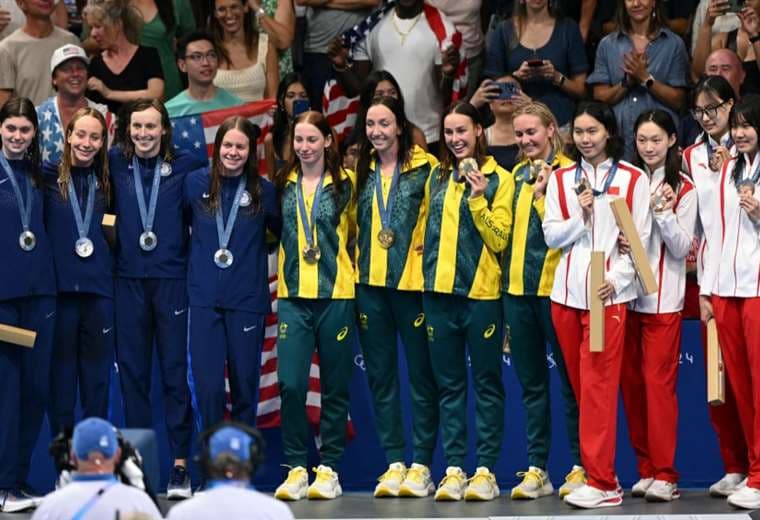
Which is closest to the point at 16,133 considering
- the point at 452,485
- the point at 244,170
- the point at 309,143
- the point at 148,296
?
the point at 148,296

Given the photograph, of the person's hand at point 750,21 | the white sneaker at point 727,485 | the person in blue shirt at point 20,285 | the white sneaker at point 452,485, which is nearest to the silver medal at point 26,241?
the person in blue shirt at point 20,285

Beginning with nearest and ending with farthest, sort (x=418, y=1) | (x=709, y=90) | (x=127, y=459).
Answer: (x=127, y=459)
(x=709, y=90)
(x=418, y=1)

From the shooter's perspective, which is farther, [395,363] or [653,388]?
[395,363]

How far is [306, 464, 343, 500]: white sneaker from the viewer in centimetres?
1012

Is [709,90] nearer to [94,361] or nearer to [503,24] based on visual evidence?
[503,24]

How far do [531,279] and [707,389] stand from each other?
111 centimetres

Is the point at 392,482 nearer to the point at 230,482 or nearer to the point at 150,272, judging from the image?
the point at 150,272

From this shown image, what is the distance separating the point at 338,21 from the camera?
41.3 ft

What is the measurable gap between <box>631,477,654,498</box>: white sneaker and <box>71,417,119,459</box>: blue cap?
3.77 meters

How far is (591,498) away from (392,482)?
1.12 meters

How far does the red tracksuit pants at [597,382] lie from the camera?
31.8ft

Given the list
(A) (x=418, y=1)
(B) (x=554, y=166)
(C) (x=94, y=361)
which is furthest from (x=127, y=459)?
(A) (x=418, y=1)

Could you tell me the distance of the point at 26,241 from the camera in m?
9.90

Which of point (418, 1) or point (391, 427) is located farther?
point (418, 1)
